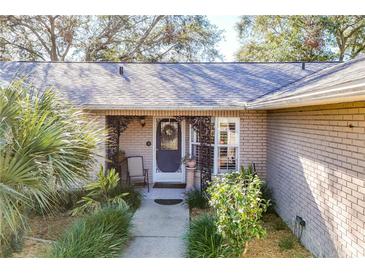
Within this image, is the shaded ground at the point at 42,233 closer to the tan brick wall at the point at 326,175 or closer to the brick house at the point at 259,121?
the brick house at the point at 259,121

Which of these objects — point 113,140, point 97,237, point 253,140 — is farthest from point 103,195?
point 253,140

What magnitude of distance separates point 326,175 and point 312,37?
17535 millimetres

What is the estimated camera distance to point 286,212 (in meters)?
6.79

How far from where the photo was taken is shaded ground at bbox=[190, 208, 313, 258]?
Answer: 532 cm

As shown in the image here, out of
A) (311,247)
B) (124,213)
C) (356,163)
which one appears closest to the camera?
(356,163)

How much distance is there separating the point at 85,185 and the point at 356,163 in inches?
222

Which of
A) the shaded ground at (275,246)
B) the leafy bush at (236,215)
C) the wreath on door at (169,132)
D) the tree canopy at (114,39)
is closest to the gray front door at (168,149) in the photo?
the wreath on door at (169,132)

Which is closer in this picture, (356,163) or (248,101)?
(356,163)

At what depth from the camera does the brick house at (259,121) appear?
4.18 m

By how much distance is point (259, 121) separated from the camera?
860 cm

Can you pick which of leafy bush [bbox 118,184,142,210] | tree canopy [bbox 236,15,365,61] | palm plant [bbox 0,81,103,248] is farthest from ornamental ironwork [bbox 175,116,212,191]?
tree canopy [bbox 236,15,365,61]

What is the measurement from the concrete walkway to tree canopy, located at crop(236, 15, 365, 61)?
15792 mm

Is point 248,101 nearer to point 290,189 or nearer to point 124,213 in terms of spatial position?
point 290,189
